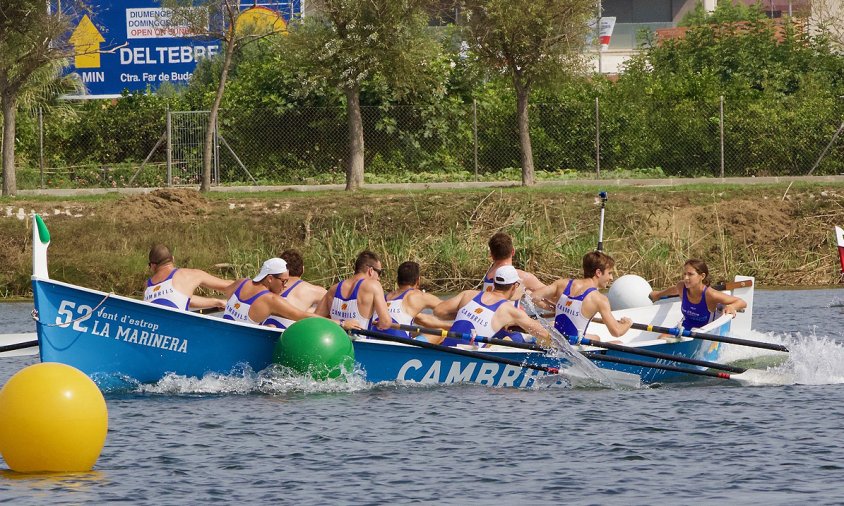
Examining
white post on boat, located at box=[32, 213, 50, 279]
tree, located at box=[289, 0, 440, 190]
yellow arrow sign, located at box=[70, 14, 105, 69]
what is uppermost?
yellow arrow sign, located at box=[70, 14, 105, 69]

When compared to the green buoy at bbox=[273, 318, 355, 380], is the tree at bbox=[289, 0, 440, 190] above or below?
above

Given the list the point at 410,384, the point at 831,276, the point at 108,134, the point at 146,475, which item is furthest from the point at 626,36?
the point at 146,475

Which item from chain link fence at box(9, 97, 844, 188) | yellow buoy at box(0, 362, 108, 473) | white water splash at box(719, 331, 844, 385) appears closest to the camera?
yellow buoy at box(0, 362, 108, 473)

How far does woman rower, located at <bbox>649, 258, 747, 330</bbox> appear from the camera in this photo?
16.6 m

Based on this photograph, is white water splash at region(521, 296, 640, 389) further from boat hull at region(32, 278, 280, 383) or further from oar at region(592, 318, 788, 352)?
boat hull at region(32, 278, 280, 383)

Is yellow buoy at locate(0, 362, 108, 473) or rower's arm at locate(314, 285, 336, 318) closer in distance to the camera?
yellow buoy at locate(0, 362, 108, 473)

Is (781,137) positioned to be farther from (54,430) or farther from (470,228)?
(54,430)

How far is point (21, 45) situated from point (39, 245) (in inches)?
713

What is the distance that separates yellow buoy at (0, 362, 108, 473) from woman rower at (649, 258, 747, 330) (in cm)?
831

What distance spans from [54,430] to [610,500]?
3822mm

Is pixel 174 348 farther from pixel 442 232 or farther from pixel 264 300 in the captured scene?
pixel 442 232

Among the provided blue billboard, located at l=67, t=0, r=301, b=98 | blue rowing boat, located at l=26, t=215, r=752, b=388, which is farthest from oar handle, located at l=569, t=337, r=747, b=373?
blue billboard, located at l=67, t=0, r=301, b=98

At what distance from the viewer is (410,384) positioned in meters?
14.8

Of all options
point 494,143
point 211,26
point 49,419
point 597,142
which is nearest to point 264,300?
point 49,419
